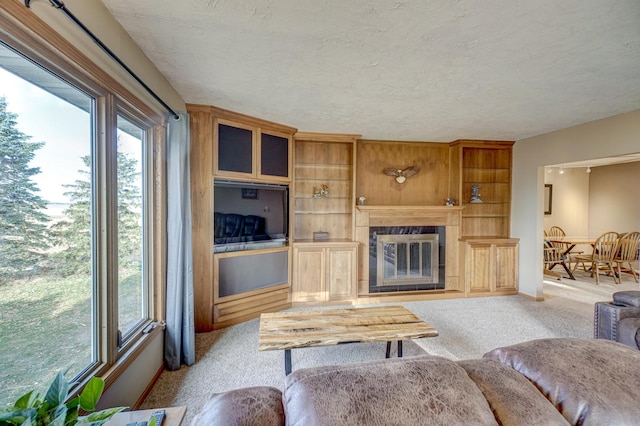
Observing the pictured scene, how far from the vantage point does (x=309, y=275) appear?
3.76 metres

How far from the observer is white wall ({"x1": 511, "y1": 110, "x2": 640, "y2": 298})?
3.23 meters

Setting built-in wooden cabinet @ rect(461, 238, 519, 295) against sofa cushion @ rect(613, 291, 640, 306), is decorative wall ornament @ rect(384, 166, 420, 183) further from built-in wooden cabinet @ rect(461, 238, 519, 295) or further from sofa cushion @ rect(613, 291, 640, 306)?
sofa cushion @ rect(613, 291, 640, 306)

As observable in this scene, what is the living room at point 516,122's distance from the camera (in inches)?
56.7

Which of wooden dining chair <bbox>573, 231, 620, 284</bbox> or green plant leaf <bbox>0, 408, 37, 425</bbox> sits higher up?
green plant leaf <bbox>0, 408, 37, 425</bbox>

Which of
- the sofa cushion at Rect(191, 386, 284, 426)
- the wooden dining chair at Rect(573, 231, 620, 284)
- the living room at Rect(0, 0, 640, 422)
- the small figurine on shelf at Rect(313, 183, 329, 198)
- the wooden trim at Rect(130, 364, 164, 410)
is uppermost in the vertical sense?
the living room at Rect(0, 0, 640, 422)

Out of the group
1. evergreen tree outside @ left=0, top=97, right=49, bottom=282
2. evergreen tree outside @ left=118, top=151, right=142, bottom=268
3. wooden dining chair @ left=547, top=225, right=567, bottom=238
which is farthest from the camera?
wooden dining chair @ left=547, top=225, right=567, bottom=238

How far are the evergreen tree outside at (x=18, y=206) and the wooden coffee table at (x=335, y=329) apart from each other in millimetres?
1305

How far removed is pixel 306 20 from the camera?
156cm

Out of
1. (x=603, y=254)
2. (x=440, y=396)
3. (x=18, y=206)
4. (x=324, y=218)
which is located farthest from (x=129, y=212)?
(x=603, y=254)

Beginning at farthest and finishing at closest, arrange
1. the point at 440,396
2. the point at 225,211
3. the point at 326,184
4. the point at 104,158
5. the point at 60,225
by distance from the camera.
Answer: the point at 326,184
the point at 225,211
the point at 104,158
the point at 60,225
the point at 440,396

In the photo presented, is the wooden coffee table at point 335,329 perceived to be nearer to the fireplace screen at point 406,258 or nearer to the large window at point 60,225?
the large window at point 60,225

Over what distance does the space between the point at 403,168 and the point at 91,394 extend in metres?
4.35

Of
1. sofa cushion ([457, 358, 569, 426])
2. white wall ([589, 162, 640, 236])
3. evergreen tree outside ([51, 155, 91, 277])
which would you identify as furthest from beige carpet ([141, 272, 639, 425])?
white wall ([589, 162, 640, 236])

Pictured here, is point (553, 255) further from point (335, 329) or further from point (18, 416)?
point (18, 416)
